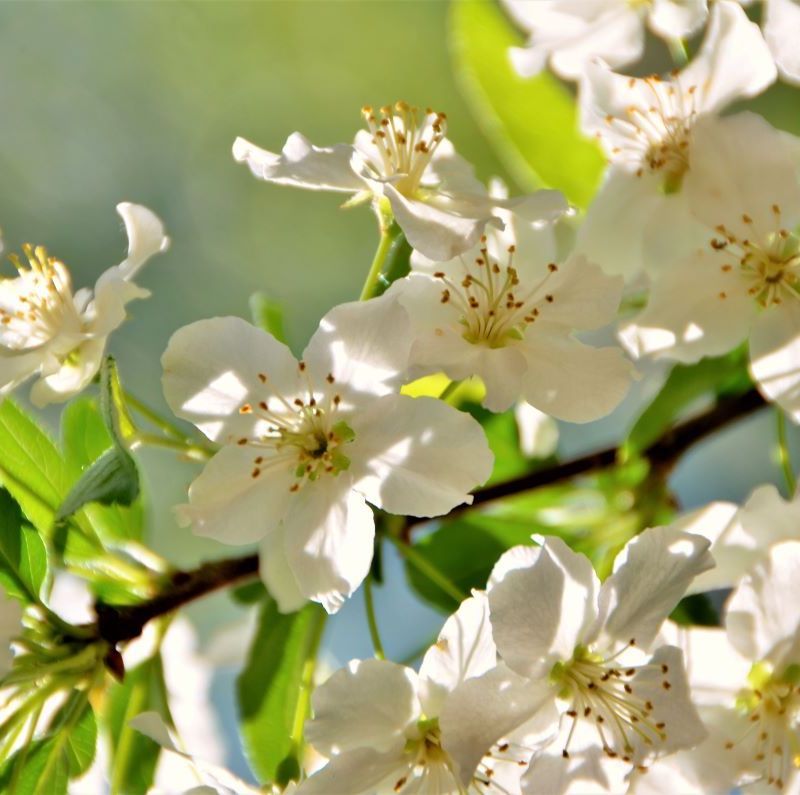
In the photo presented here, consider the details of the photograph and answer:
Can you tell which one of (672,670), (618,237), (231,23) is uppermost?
(618,237)

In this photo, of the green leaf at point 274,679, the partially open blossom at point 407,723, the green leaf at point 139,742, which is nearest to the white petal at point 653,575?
Answer: the partially open blossom at point 407,723

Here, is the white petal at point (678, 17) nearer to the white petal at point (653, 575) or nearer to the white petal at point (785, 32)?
the white petal at point (785, 32)

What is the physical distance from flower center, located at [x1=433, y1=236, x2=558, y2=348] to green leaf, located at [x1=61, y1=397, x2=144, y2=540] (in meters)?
0.33

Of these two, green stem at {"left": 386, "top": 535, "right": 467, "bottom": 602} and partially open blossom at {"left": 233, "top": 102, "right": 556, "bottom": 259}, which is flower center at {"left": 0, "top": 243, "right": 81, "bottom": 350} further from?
green stem at {"left": 386, "top": 535, "right": 467, "bottom": 602}

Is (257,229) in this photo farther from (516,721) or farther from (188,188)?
(516,721)

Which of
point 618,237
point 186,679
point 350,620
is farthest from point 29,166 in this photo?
point 618,237

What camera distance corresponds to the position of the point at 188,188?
3535 mm

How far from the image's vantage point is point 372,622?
1.03 metres

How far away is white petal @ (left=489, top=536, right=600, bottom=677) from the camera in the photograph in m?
0.86

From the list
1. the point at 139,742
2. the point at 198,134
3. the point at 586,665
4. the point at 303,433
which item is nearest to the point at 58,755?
the point at 139,742

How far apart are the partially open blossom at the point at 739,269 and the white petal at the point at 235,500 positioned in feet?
1.21

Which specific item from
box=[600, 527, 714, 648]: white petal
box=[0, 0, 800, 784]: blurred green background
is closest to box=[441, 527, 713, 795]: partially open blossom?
box=[600, 527, 714, 648]: white petal

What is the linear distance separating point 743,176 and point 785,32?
13cm

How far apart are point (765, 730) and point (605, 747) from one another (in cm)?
17
